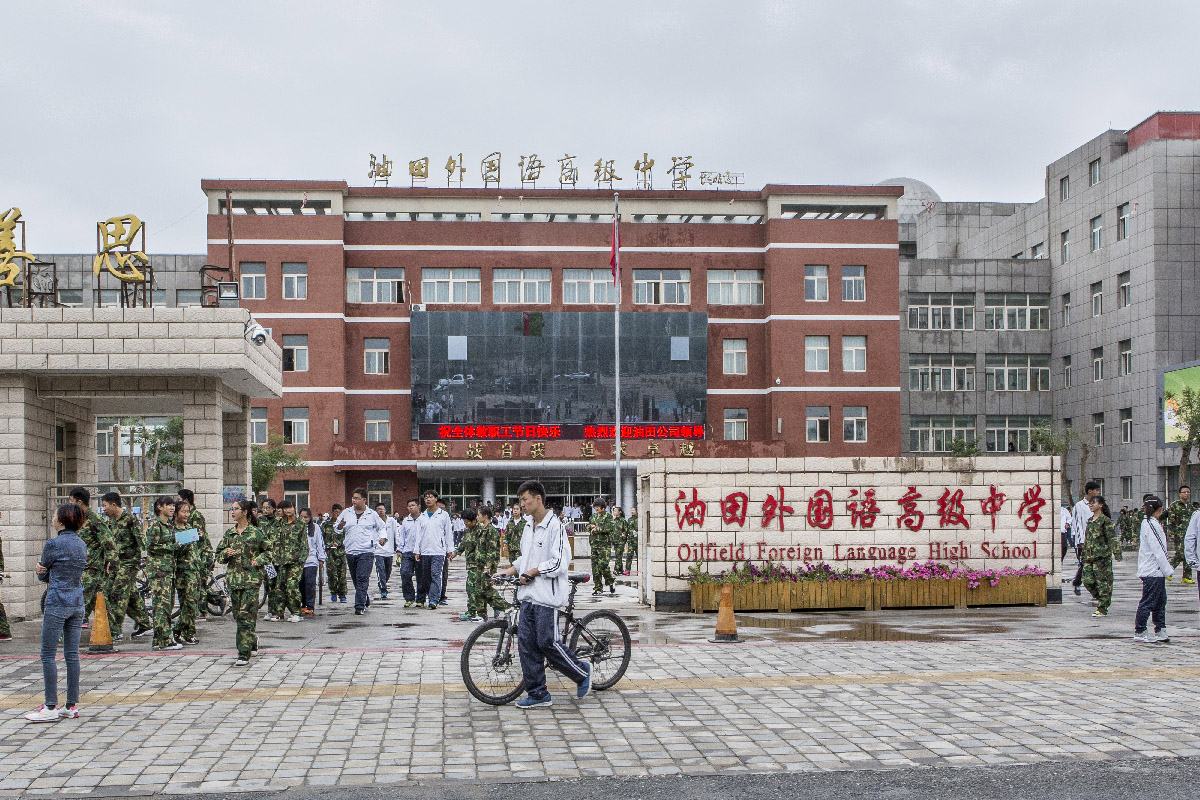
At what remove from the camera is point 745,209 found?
52.8 meters

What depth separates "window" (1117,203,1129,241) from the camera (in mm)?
52469

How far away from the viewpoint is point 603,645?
33.2 feet

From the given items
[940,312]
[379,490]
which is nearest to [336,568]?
[379,490]

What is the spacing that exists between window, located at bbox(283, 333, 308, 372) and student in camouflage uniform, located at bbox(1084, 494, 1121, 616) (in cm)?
3795

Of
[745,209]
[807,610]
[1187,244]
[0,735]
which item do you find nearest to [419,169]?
[745,209]

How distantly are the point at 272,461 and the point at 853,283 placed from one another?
26.1 metres

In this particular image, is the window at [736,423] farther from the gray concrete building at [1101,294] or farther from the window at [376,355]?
the window at [376,355]

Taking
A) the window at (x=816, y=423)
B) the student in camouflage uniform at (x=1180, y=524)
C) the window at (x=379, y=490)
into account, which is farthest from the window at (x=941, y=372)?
the student in camouflage uniform at (x=1180, y=524)

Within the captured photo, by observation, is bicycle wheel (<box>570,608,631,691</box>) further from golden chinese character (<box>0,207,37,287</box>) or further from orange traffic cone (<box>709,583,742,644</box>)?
golden chinese character (<box>0,207,37,287</box>)

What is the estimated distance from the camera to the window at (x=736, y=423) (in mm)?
52156

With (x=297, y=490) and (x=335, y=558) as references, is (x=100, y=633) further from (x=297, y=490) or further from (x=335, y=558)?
(x=297, y=490)

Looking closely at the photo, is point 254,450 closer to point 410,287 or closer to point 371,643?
point 410,287

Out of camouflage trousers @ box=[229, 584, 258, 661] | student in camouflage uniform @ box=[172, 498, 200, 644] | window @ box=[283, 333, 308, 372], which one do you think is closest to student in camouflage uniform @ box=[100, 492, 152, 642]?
student in camouflage uniform @ box=[172, 498, 200, 644]

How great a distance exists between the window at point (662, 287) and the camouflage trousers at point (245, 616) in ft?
132
